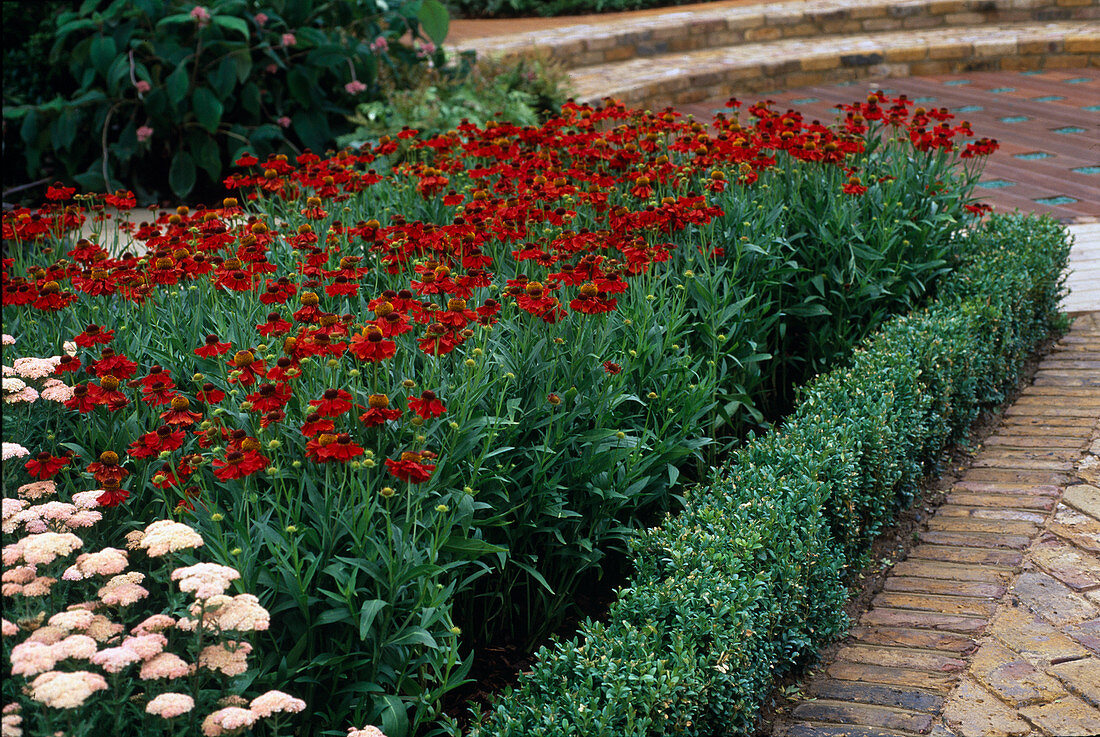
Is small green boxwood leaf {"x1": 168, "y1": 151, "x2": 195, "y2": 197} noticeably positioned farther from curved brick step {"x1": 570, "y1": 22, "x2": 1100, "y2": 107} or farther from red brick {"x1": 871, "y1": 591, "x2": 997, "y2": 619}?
red brick {"x1": 871, "y1": 591, "x2": 997, "y2": 619}

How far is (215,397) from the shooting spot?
2309 mm

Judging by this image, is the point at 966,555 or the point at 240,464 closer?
the point at 240,464

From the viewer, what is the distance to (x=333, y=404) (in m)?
2.03

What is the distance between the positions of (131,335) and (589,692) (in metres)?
1.72

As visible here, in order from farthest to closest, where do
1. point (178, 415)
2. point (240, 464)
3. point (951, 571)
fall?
point (951, 571)
point (178, 415)
point (240, 464)

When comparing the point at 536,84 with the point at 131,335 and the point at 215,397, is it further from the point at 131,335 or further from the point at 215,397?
the point at 215,397

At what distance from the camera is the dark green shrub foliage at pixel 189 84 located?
6.00 m

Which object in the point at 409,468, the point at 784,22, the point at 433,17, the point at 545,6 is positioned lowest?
the point at 409,468

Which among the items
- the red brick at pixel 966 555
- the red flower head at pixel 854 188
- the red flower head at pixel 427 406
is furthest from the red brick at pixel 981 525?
the red flower head at pixel 427 406

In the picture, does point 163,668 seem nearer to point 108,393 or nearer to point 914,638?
point 108,393

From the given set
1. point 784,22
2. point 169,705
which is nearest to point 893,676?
point 169,705

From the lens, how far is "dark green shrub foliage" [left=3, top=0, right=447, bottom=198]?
19.7 feet

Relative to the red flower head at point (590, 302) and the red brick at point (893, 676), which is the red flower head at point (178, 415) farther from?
the red brick at point (893, 676)

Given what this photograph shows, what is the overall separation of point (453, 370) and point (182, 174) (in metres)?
4.14
